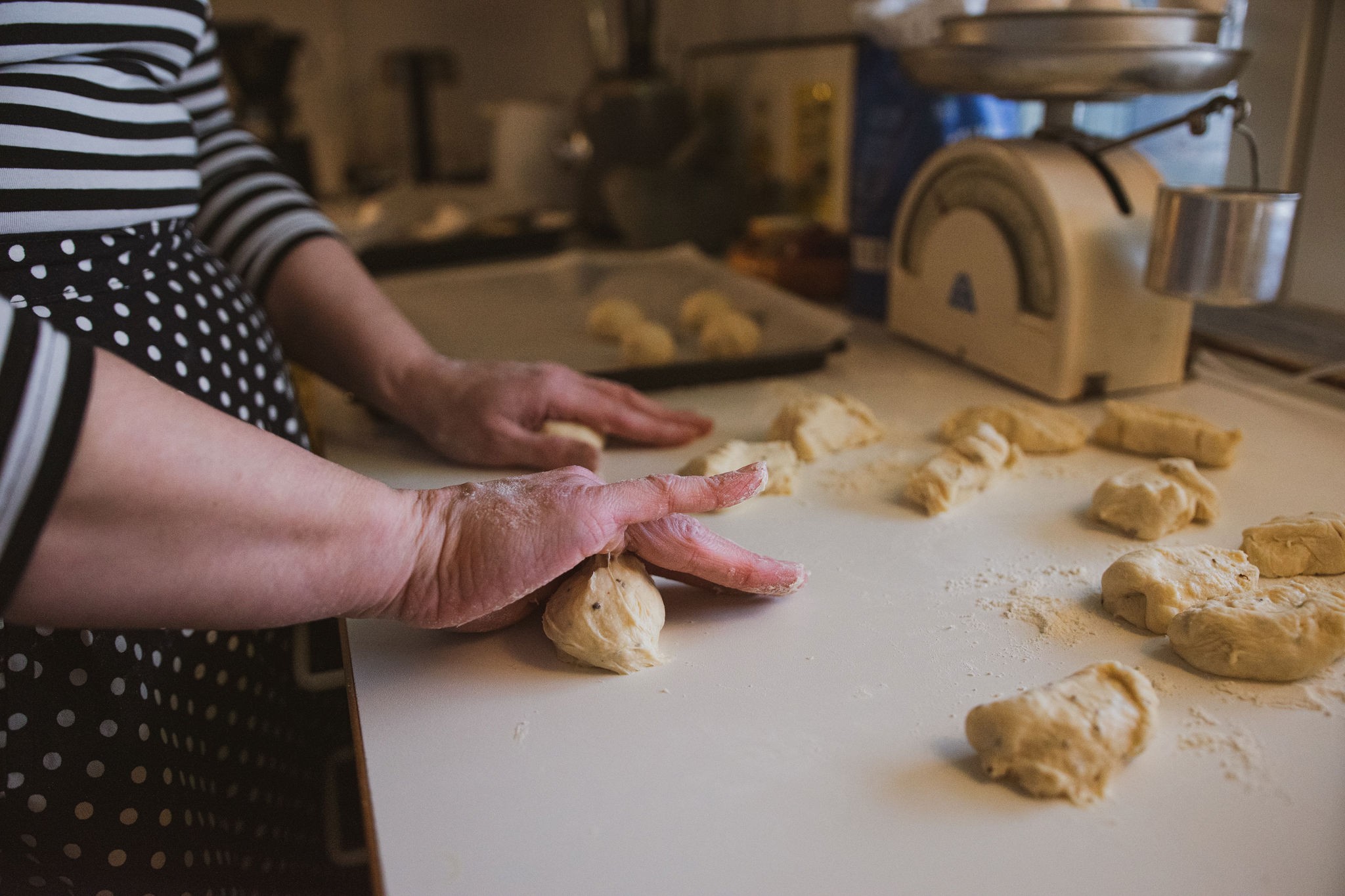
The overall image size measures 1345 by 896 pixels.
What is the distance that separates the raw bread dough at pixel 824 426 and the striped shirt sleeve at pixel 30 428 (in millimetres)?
765

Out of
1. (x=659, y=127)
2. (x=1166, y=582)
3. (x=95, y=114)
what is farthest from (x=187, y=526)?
(x=659, y=127)

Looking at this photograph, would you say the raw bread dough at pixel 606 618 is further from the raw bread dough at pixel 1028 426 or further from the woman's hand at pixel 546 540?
the raw bread dough at pixel 1028 426

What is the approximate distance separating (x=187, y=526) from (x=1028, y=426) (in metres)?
0.90

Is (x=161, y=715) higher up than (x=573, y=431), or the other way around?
(x=573, y=431)

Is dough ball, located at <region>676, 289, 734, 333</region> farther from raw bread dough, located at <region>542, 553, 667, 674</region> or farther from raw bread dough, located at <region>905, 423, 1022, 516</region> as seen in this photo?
raw bread dough, located at <region>542, 553, 667, 674</region>

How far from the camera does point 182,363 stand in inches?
34.4

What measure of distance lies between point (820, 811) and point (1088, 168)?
101 centimetres

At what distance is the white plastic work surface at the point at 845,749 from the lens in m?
0.54

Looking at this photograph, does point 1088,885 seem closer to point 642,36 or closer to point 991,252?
point 991,252

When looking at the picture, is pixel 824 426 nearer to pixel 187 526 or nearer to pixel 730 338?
pixel 730 338

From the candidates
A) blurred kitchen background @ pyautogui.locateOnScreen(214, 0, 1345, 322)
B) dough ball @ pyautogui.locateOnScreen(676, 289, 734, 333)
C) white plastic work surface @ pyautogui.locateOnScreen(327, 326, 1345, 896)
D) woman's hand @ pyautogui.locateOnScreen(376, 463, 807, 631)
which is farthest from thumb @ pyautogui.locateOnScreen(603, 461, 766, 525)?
blurred kitchen background @ pyautogui.locateOnScreen(214, 0, 1345, 322)

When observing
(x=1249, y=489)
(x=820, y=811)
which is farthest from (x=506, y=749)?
(x=1249, y=489)

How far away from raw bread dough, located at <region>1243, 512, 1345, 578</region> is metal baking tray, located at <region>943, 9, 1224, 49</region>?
2.03 feet

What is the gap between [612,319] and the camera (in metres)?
1.68
